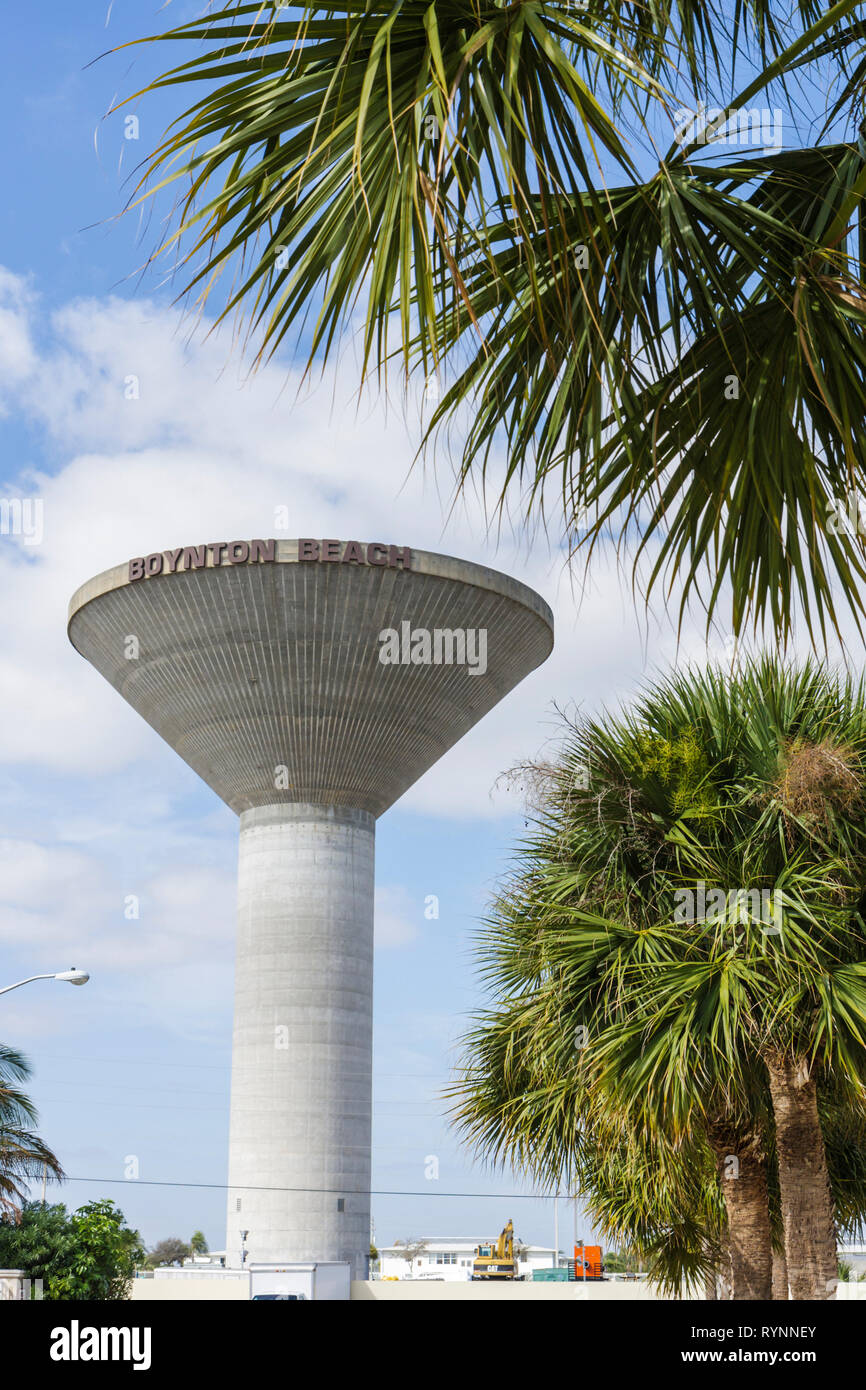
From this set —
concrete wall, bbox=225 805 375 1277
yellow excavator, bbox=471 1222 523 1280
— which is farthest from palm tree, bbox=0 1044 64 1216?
yellow excavator, bbox=471 1222 523 1280

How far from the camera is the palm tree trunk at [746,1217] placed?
10.5 meters

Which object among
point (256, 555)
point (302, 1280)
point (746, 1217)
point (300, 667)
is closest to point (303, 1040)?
point (302, 1280)

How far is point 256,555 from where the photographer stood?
107ft

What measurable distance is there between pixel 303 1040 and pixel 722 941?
83.6ft

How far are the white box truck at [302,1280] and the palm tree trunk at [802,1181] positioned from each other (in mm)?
24121

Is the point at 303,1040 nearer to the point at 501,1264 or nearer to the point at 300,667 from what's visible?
the point at 300,667

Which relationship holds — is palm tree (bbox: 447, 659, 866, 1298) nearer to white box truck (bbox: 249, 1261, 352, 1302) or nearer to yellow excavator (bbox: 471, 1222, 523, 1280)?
white box truck (bbox: 249, 1261, 352, 1302)

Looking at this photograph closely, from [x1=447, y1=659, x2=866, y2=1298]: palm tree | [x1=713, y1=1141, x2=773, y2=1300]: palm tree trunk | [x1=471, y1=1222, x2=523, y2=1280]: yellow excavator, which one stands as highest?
[x1=447, y1=659, x2=866, y2=1298]: palm tree

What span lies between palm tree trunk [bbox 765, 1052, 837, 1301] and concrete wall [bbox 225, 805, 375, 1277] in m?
24.8

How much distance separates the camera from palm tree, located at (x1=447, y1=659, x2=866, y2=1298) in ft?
28.5

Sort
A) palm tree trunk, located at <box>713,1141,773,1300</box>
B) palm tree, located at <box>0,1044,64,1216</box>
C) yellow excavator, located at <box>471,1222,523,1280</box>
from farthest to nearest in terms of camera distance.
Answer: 1. yellow excavator, located at <box>471,1222,523,1280</box>
2. palm tree, located at <box>0,1044,64,1216</box>
3. palm tree trunk, located at <box>713,1141,773,1300</box>

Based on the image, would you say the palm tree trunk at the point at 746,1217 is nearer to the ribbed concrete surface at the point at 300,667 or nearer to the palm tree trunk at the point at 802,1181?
the palm tree trunk at the point at 802,1181

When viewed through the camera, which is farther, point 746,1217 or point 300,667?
point 300,667
